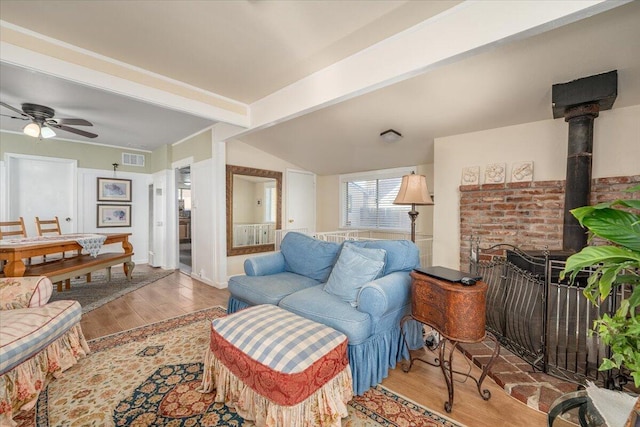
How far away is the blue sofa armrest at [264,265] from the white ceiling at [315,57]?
6.17 feet

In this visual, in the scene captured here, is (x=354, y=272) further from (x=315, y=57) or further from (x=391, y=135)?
(x=391, y=135)

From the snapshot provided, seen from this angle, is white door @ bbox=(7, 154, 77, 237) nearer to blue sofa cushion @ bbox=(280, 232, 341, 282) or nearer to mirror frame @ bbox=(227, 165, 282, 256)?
mirror frame @ bbox=(227, 165, 282, 256)

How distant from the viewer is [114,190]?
18.4ft

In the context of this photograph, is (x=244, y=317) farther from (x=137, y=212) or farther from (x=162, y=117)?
(x=137, y=212)

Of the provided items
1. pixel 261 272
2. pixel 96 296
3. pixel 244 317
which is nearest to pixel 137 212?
pixel 96 296

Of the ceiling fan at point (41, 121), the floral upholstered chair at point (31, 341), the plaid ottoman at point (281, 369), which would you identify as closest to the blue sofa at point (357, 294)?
the plaid ottoman at point (281, 369)

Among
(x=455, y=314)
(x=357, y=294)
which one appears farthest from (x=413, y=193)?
(x=455, y=314)

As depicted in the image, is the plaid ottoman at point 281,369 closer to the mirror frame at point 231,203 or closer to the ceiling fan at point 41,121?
the mirror frame at point 231,203

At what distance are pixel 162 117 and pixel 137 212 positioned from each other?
3.03 meters

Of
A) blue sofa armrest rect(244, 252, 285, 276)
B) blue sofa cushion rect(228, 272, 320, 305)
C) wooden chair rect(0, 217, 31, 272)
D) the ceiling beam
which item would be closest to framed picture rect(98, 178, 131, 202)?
wooden chair rect(0, 217, 31, 272)

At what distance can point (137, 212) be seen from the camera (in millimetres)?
5895

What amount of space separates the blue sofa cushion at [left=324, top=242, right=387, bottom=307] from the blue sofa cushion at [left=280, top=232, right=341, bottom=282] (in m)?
0.43

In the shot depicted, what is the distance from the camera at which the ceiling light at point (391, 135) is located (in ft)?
11.4

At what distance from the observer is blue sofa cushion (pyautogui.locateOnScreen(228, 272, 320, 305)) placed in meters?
2.28
